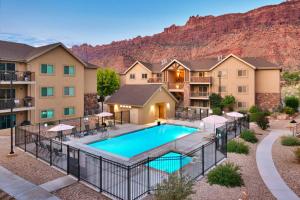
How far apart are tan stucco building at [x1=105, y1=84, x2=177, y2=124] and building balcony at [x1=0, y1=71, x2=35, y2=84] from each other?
10.8 meters

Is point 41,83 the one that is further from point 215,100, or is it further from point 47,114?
point 215,100

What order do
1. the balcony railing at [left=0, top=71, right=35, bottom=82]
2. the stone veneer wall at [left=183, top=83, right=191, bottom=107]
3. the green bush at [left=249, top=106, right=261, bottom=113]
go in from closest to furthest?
the balcony railing at [left=0, top=71, right=35, bottom=82]
the green bush at [left=249, top=106, right=261, bottom=113]
the stone veneer wall at [left=183, top=83, right=191, bottom=107]

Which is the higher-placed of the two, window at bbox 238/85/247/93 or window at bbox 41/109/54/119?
window at bbox 238/85/247/93

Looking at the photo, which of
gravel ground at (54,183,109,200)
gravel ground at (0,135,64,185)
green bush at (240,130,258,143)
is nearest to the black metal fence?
gravel ground at (54,183,109,200)

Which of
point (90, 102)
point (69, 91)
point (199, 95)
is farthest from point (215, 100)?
point (69, 91)

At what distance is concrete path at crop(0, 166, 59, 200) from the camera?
9.41m

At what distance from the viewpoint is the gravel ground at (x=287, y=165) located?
35.1 feet

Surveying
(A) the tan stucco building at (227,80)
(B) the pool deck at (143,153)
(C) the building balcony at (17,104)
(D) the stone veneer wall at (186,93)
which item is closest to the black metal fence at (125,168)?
(B) the pool deck at (143,153)

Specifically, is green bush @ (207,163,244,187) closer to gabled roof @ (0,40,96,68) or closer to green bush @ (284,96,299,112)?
gabled roof @ (0,40,96,68)

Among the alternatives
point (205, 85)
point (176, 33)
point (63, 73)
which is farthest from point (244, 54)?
point (63, 73)

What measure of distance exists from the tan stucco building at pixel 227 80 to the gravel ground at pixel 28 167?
97.7ft

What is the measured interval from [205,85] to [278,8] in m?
101

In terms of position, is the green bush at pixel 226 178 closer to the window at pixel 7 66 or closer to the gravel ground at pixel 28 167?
the gravel ground at pixel 28 167

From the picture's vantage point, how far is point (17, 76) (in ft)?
80.6
